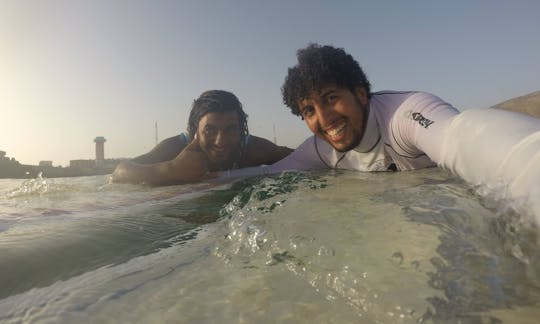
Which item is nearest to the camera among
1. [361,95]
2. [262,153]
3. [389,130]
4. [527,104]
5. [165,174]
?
[389,130]

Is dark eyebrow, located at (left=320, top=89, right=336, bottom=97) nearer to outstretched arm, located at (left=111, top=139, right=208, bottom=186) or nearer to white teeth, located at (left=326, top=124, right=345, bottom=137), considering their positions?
white teeth, located at (left=326, top=124, right=345, bottom=137)

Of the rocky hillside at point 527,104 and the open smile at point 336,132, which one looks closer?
the open smile at point 336,132

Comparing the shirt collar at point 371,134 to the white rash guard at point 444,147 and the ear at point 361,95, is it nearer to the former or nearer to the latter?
the white rash guard at point 444,147

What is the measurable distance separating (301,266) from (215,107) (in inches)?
149

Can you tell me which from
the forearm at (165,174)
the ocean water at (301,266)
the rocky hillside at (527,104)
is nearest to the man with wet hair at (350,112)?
the forearm at (165,174)

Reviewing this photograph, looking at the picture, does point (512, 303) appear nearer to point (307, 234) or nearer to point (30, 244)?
point (307, 234)

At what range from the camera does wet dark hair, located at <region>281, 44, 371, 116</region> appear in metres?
3.37

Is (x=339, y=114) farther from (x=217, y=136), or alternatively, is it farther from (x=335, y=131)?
(x=217, y=136)

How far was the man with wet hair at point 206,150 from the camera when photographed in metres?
4.06

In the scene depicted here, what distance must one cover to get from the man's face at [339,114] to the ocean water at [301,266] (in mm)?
1561

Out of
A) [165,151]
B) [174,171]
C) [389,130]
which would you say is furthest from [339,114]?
[165,151]

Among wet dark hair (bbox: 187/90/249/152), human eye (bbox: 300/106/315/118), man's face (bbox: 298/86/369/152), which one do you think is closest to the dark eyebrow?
man's face (bbox: 298/86/369/152)

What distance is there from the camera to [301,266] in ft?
3.45

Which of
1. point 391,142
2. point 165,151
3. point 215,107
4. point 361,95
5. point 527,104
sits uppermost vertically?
point 527,104
